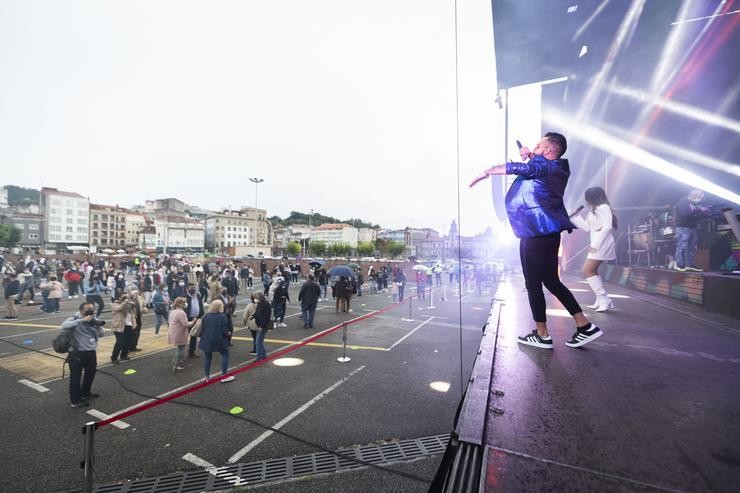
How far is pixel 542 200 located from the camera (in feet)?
8.74

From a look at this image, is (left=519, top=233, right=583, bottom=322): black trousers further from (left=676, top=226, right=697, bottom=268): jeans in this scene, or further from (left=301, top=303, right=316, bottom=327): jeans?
(left=301, top=303, right=316, bottom=327): jeans

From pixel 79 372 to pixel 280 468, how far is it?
4.65 metres

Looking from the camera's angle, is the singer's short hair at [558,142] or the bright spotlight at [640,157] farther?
the bright spotlight at [640,157]

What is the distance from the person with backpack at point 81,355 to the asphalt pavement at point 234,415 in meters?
0.25

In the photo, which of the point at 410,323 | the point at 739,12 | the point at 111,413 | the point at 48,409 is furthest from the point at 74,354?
the point at 739,12

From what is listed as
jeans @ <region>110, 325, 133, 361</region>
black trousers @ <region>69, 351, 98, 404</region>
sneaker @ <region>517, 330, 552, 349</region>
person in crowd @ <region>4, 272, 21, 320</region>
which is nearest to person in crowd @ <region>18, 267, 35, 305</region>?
person in crowd @ <region>4, 272, 21, 320</region>

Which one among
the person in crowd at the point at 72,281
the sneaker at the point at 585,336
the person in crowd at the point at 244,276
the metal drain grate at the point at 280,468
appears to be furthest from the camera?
the person in crowd at the point at 244,276

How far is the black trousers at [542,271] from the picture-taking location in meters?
2.72

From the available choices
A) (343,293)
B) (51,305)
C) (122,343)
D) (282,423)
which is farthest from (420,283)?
(51,305)

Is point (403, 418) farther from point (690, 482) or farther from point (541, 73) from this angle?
point (541, 73)

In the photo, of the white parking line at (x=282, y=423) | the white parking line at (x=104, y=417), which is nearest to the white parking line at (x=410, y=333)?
the white parking line at (x=282, y=423)

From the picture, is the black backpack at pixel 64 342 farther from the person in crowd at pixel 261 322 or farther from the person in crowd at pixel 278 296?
the person in crowd at pixel 278 296

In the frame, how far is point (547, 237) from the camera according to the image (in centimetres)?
272

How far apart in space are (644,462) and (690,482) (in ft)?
0.49
